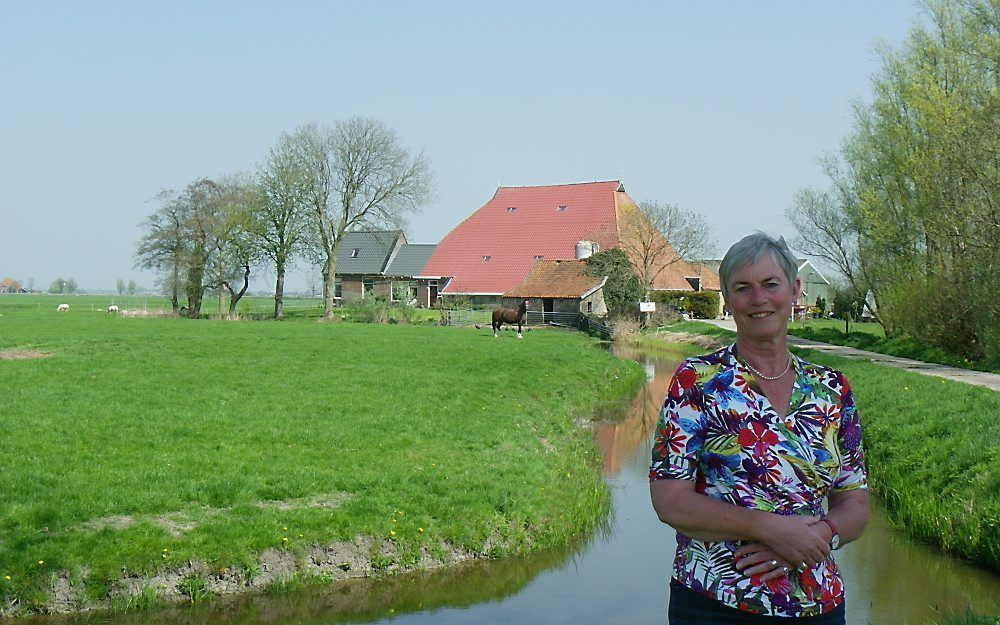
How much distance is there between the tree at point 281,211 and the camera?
6000 cm

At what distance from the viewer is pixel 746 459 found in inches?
117

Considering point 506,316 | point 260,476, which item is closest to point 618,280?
point 506,316

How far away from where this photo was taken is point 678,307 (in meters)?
56.1

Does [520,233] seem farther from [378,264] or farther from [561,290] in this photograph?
[378,264]

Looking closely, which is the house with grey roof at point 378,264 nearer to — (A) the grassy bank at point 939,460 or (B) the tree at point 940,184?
(B) the tree at point 940,184

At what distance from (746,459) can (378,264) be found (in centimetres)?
7072

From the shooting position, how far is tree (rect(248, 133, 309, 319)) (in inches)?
2362

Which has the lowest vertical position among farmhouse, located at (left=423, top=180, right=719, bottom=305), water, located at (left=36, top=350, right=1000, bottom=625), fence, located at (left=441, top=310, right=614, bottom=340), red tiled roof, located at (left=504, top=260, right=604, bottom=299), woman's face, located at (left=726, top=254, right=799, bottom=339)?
water, located at (left=36, top=350, right=1000, bottom=625)

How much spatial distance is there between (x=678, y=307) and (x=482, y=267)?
46.4 feet

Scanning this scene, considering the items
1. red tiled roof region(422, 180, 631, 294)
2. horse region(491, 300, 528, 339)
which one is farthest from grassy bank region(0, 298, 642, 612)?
red tiled roof region(422, 180, 631, 294)

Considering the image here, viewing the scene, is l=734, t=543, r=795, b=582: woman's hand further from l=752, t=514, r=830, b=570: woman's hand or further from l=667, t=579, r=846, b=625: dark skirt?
l=667, t=579, r=846, b=625: dark skirt

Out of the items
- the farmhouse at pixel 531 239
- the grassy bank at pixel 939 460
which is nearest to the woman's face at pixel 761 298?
the grassy bank at pixel 939 460

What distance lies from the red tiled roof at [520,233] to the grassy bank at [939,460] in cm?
4323

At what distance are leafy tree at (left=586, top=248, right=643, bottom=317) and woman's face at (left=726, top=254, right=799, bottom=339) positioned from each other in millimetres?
47029
